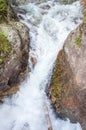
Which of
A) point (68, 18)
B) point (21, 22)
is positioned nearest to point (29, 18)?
point (21, 22)

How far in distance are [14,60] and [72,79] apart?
1.67 m

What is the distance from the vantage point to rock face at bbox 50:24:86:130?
6.84 m

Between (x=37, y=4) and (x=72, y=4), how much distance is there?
117cm

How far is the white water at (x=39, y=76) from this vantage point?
7664 mm

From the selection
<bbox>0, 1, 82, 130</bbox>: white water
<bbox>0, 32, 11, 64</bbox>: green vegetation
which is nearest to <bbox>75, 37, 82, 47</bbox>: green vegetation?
<bbox>0, 1, 82, 130</bbox>: white water

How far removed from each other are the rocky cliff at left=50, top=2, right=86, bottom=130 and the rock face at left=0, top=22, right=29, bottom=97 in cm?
92

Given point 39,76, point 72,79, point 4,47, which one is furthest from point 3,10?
point 72,79

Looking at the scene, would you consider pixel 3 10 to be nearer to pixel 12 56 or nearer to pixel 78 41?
pixel 12 56

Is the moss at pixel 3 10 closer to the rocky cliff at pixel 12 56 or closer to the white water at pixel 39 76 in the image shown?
the rocky cliff at pixel 12 56

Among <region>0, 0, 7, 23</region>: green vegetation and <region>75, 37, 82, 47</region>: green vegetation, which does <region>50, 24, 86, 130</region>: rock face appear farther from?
<region>0, 0, 7, 23</region>: green vegetation

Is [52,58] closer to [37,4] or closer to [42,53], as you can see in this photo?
[42,53]

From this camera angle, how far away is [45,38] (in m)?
8.68

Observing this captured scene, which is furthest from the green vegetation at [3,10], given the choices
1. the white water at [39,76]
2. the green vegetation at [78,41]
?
the green vegetation at [78,41]

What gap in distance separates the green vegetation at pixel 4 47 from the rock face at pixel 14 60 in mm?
74
